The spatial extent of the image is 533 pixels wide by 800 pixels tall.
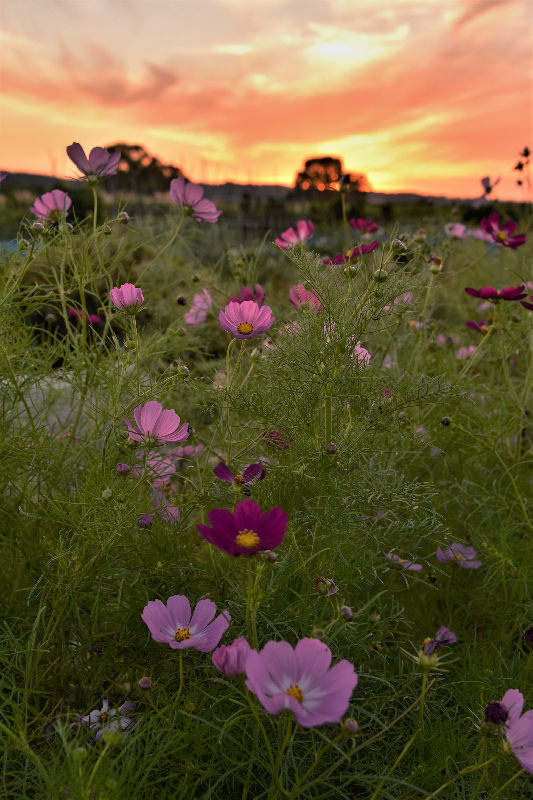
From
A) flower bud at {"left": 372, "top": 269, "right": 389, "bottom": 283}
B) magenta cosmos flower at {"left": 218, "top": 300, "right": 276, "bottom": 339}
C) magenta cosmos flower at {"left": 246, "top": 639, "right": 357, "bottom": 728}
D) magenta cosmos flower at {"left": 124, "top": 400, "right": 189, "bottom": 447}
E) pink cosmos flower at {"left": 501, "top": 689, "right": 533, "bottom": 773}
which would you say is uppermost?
flower bud at {"left": 372, "top": 269, "right": 389, "bottom": 283}

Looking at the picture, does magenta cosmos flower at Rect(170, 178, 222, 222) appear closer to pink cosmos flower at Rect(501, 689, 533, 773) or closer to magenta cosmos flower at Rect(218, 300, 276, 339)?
magenta cosmos flower at Rect(218, 300, 276, 339)

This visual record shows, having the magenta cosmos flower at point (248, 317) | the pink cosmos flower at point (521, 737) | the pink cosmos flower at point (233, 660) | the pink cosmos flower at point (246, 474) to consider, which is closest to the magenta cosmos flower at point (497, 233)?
the magenta cosmos flower at point (248, 317)

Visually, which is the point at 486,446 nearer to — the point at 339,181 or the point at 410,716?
the point at 410,716

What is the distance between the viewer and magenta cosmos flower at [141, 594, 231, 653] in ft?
2.38

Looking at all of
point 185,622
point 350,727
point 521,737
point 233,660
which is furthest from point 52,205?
point 521,737

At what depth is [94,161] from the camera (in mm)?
1203

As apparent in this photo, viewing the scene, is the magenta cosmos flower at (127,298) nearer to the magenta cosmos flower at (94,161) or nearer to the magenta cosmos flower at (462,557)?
the magenta cosmos flower at (94,161)

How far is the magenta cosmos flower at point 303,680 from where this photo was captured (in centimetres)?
51

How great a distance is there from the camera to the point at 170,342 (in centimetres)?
136

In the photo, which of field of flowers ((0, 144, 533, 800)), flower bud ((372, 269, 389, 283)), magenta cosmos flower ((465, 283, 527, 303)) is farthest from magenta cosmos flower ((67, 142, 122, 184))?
magenta cosmos flower ((465, 283, 527, 303))

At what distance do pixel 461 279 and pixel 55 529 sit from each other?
2496 millimetres

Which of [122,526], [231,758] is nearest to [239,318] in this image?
[122,526]

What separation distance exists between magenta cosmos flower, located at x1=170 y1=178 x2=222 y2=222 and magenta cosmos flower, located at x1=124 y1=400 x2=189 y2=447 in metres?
0.61

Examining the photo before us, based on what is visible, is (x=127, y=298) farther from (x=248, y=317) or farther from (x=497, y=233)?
(x=497, y=233)
